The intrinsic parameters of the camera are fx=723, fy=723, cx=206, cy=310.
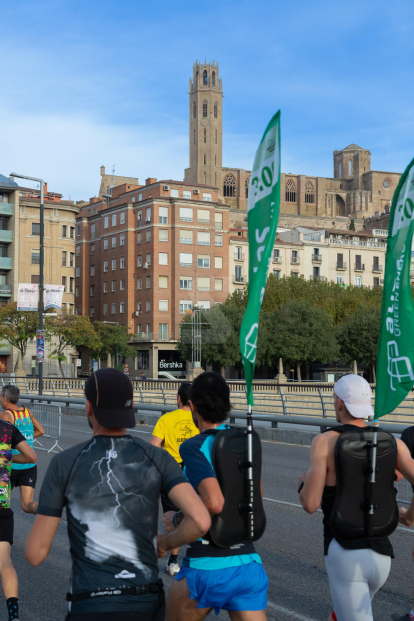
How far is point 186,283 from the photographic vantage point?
2980 inches

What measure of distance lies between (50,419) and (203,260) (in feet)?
199

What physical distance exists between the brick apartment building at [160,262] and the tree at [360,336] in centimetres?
1510

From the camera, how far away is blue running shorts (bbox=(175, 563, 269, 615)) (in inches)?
130

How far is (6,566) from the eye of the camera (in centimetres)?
492

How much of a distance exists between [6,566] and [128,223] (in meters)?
74.6

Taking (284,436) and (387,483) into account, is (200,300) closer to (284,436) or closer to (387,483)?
(284,436)

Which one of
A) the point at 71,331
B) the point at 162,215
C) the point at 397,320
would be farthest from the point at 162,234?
the point at 397,320

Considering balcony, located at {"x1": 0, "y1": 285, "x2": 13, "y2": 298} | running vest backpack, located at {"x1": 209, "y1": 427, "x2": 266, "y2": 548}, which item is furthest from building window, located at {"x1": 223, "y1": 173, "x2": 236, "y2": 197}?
running vest backpack, located at {"x1": 209, "y1": 427, "x2": 266, "y2": 548}

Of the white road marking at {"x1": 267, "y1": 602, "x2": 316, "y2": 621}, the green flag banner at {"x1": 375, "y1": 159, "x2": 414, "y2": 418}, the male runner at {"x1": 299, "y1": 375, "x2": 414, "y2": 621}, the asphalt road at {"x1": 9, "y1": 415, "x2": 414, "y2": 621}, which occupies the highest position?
the green flag banner at {"x1": 375, "y1": 159, "x2": 414, "y2": 418}

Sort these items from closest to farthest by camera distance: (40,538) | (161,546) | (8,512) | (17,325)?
(40,538), (161,546), (8,512), (17,325)

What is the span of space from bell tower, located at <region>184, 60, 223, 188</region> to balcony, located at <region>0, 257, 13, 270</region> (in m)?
71.9

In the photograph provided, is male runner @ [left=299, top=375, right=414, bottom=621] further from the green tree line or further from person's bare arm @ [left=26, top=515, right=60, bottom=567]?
the green tree line

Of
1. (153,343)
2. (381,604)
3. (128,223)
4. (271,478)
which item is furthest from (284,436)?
(128,223)

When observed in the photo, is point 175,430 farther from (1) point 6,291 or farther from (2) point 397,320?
(1) point 6,291
